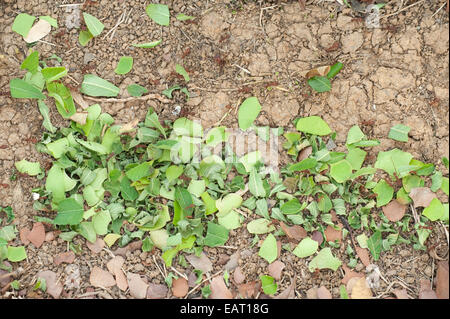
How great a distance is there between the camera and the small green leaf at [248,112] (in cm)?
205

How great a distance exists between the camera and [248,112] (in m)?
2.05

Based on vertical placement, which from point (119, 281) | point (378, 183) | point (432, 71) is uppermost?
point (432, 71)

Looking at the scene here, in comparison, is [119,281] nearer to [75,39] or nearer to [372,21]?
[75,39]

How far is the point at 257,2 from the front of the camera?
82.6 inches

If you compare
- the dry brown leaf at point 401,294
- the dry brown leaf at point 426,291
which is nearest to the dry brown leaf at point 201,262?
the dry brown leaf at point 401,294

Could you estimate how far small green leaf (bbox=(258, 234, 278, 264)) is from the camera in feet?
6.57

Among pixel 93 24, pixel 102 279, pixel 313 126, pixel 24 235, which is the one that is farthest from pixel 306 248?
pixel 93 24

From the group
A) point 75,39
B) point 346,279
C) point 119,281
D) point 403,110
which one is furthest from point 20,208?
point 403,110

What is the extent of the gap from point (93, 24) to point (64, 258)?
1004 mm

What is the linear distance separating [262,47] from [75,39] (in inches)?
32.1

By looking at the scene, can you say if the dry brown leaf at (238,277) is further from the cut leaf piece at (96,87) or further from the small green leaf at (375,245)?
the cut leaf piece at (96,87)

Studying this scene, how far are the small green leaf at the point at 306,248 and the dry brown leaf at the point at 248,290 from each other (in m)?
0.22

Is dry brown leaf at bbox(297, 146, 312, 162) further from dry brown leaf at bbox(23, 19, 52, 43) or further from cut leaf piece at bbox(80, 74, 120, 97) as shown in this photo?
dry brown leaf at bbox(23, 19, 52, 43)

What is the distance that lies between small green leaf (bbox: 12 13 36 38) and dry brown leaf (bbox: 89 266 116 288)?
Result: 3.51 ft
